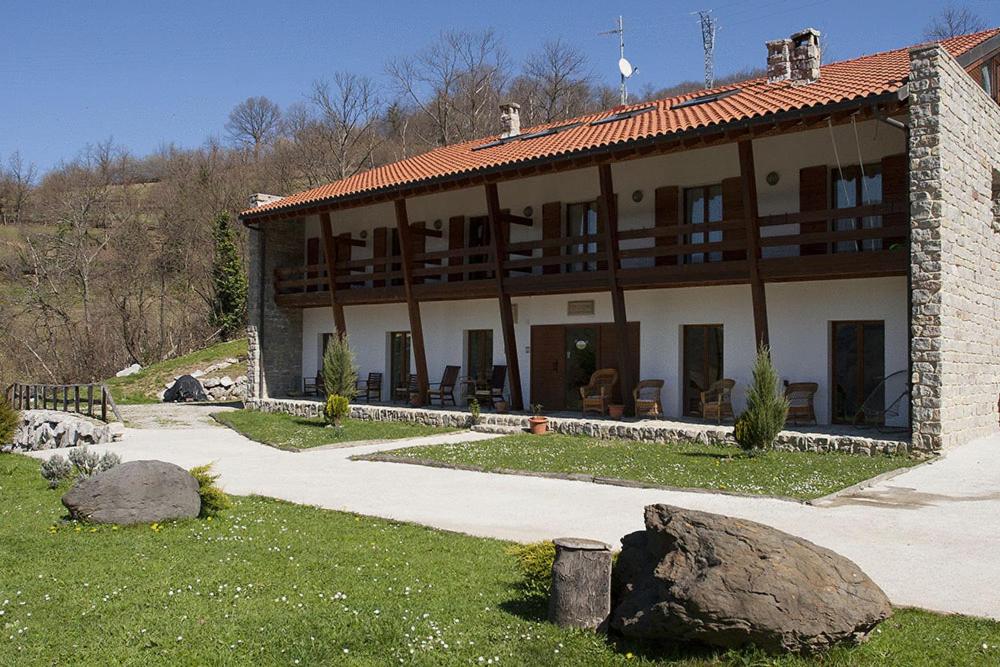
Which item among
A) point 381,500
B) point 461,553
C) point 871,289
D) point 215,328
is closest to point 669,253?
point 871,289

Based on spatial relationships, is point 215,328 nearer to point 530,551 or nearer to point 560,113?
point 560,113

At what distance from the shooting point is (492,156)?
1934 centimetres

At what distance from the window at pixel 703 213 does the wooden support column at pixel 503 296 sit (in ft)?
12.7

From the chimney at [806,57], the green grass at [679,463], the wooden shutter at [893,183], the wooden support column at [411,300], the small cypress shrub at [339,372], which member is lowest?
the green grass at [679,463]

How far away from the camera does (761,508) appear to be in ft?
28.3

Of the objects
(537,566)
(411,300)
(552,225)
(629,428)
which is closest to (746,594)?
(537,566)

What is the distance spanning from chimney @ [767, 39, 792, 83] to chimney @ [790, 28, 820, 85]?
574mm

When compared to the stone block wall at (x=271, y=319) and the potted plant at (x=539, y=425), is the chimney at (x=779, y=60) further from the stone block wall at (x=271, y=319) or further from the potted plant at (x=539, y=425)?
the stone block wall at (x=271, y=319)

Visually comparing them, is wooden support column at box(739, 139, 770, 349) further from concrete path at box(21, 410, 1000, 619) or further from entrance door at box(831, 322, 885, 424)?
concrete path at box(21, 410, 1000, 619)

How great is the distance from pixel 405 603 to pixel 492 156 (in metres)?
15.1

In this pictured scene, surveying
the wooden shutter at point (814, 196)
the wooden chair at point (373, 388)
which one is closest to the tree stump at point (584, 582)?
the wooden shutter at point (814, 196)

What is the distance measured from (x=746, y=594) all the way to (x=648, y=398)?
509 inches

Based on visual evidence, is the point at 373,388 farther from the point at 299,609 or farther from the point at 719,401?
the point at 299,609

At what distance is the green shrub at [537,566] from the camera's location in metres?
5.25
